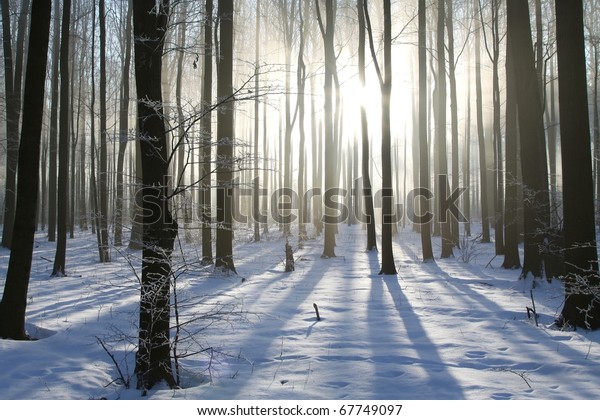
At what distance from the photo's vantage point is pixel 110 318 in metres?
6.26

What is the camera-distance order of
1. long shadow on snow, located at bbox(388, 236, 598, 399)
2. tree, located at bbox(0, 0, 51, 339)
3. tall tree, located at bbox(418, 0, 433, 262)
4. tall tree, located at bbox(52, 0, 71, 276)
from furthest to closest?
tall tree, located at bbox(418, 0, 433, 262)
tall tree, located at bbox(52, 0, 71, 276)
tree, located at bbox(0, 0, 51, 339)
long shadow on snow, located at bbox(388, 236, 598, 399)

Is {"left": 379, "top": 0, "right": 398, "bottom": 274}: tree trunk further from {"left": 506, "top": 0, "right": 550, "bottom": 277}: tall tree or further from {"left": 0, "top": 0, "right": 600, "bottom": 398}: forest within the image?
{"left": 506, "top": 0, "right": 550, "bottom": 277}: tall tree

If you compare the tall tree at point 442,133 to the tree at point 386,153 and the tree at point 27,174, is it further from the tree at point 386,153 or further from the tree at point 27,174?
the tree at point 27,174

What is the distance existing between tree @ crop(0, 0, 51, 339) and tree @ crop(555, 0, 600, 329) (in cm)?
653

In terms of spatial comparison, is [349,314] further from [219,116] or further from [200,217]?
[219,116]

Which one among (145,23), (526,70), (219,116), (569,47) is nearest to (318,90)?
(219,116)

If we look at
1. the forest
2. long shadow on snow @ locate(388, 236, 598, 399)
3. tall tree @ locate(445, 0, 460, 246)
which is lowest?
long shadow on snow @ locate(388, 236, 598, 399)

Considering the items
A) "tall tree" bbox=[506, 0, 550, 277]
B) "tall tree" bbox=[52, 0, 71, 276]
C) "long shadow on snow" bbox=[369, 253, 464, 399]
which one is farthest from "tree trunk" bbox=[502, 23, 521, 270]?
"tall tree" bbox=[52, 0, 71, 276]

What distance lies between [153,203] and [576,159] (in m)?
5.18

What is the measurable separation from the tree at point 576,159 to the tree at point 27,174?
6.53m

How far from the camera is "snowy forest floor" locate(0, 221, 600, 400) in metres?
3.75

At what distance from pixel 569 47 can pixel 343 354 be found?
483 centimetres

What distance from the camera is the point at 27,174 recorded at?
5234mm

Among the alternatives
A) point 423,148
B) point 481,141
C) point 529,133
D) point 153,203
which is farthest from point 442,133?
point 153,203
